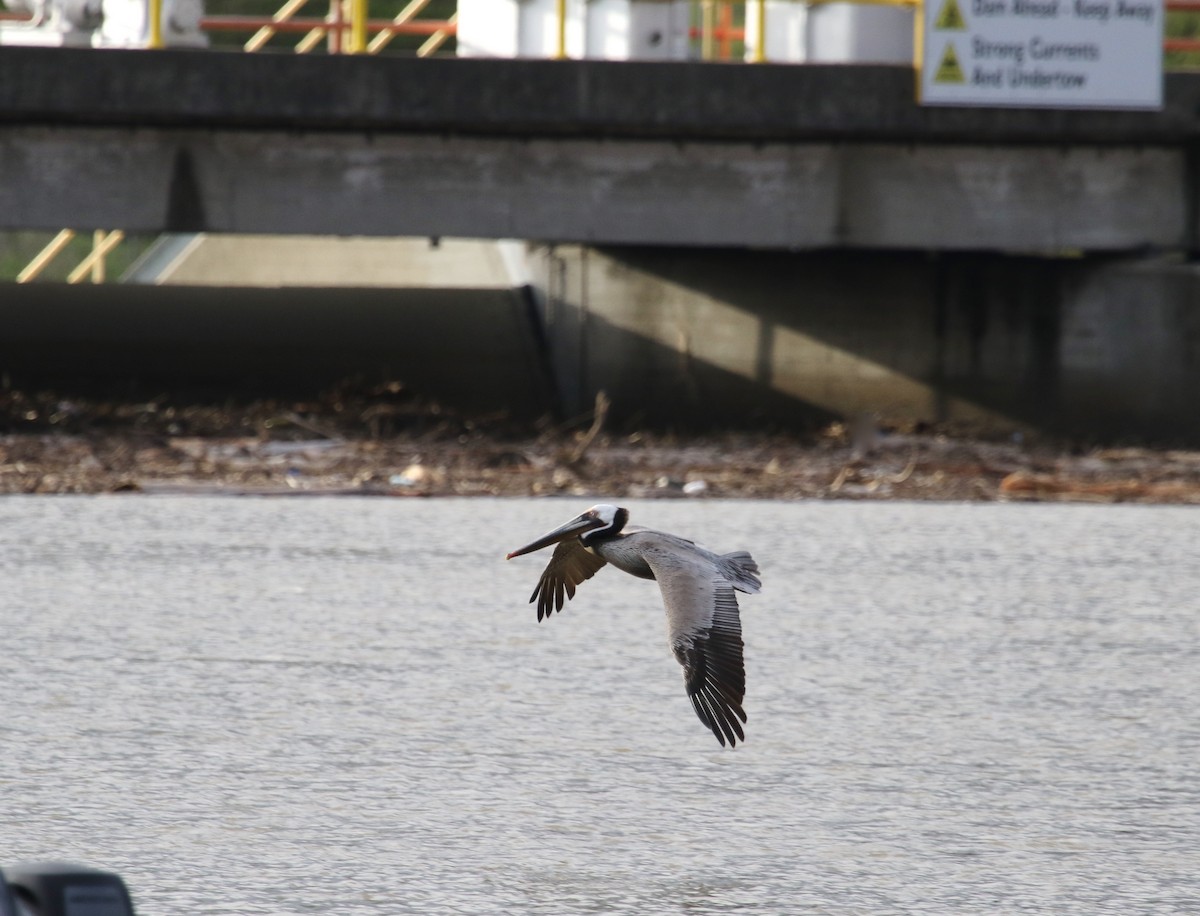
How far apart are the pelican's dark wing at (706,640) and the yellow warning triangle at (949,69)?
32.1ft

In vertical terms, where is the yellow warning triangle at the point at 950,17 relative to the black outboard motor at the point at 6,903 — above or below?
above

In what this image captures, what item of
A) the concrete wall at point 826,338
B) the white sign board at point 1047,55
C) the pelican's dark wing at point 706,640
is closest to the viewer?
the pelican's dark wing at point 706,640

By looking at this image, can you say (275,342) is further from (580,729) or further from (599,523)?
(599,523)

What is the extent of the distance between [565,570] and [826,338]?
10955 mm

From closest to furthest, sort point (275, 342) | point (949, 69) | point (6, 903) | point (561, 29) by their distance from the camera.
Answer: point (6, 903), point (561, 29), point (949, 69), point (275, 342)

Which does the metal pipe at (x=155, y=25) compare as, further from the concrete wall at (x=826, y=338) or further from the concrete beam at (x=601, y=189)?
the concrete wall at (x=826, y=338)

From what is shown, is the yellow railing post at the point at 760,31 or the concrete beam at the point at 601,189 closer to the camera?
the concrete beam at the point at 601,189

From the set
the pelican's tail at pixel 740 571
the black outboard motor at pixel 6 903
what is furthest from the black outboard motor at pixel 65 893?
the pelican's tail at pixel 740 571

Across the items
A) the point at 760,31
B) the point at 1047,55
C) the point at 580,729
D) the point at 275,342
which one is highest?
the point at 760,31

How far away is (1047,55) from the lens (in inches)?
500

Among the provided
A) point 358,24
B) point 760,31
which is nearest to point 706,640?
point 760,31

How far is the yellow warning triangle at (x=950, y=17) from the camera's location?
12.4m

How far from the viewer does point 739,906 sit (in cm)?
409

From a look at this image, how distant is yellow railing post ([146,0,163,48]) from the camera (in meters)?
12.4
